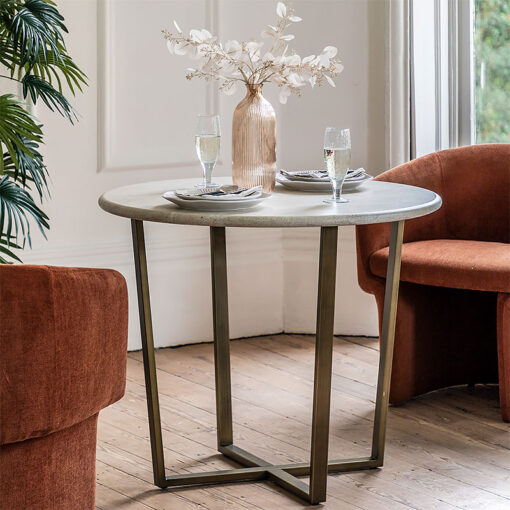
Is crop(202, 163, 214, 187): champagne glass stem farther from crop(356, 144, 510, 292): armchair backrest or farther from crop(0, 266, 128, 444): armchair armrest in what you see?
crop(356, 144, 510, 292): armchair backrest

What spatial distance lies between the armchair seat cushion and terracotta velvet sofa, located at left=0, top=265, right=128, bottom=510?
3.90 feet

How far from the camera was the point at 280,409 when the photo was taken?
9.46ft

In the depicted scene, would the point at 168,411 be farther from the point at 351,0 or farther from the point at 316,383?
the point at 351,0

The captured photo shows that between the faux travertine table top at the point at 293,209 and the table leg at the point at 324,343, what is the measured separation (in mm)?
86

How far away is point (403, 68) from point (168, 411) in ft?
5.31

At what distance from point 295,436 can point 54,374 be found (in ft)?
3.82

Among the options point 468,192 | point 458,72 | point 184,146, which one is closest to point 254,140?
point 468,192

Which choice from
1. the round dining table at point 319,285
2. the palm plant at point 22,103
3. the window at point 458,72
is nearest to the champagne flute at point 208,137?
the round dining table at point 319,285

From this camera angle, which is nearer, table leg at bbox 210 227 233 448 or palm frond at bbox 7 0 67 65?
table leg at bbox 210 227 233 448

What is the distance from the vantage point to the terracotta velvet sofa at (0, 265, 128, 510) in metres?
1.61

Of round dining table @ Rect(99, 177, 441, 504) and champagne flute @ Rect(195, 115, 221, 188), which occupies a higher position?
champagne flute @ Rect(195, 115, 221, 188)

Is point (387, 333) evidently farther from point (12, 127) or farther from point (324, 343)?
point (12, 127)

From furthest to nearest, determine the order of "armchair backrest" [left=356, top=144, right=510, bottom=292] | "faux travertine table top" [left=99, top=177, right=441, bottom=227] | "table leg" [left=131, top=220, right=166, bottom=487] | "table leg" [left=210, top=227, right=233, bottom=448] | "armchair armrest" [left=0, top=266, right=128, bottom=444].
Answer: "armchair backrest" [left=356, top=144, right=510, bottom=292] < "table leg" [left=210, top=227, right=233, bottom=448] < "table leg" [left=131, top=220, right=166, bottom=487] < "faux travertine table top" [left=99, top=177, right=441, bottom=227] < "armchair armrest" [left=0, top=266, right=128, bottom=444]

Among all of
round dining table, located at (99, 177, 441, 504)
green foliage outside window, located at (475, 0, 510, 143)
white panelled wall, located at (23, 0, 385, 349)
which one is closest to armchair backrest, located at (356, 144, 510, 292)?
green foliage outside window, located at (475, 0, 510, 143)
